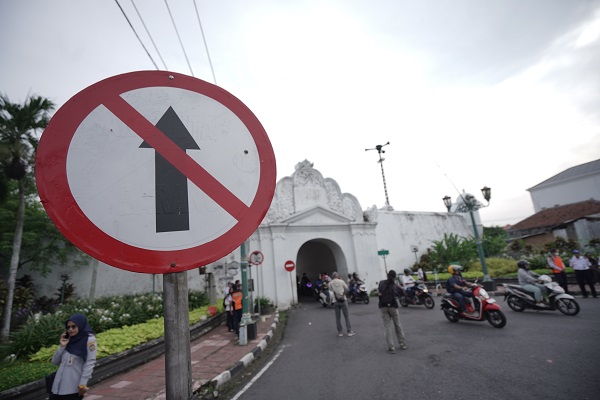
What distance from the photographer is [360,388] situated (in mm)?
4188

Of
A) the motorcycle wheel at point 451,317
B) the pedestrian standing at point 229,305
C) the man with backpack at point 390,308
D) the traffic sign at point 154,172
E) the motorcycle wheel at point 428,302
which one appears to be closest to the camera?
the traffic sign at point 154,172

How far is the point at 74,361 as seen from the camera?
3.18m

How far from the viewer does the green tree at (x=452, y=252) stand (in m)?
18.3

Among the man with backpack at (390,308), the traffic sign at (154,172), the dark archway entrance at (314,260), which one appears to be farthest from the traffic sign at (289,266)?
the traffic sign at (154,172)

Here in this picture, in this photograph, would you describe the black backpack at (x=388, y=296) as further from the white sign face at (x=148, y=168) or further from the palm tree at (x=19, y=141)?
the palm tree at (x=19, y=141)

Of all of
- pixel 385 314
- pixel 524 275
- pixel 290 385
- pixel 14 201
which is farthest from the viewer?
pixel 14 201

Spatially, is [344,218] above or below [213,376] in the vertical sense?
above

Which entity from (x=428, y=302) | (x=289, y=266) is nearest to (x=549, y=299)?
(x=428, y=302)

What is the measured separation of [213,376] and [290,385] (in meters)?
1.45

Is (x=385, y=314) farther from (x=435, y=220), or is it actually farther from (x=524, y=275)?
(x=435, y=220)

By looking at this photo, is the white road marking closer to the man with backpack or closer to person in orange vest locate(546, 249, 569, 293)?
the man with backpack

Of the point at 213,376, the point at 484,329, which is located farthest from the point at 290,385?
the point at 484,329

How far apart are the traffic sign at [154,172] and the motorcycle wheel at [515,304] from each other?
9793mm

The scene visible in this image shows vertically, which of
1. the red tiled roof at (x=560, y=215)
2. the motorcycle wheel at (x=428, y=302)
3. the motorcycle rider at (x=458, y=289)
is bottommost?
the motorcycle wheel at (x=428, y=302)
